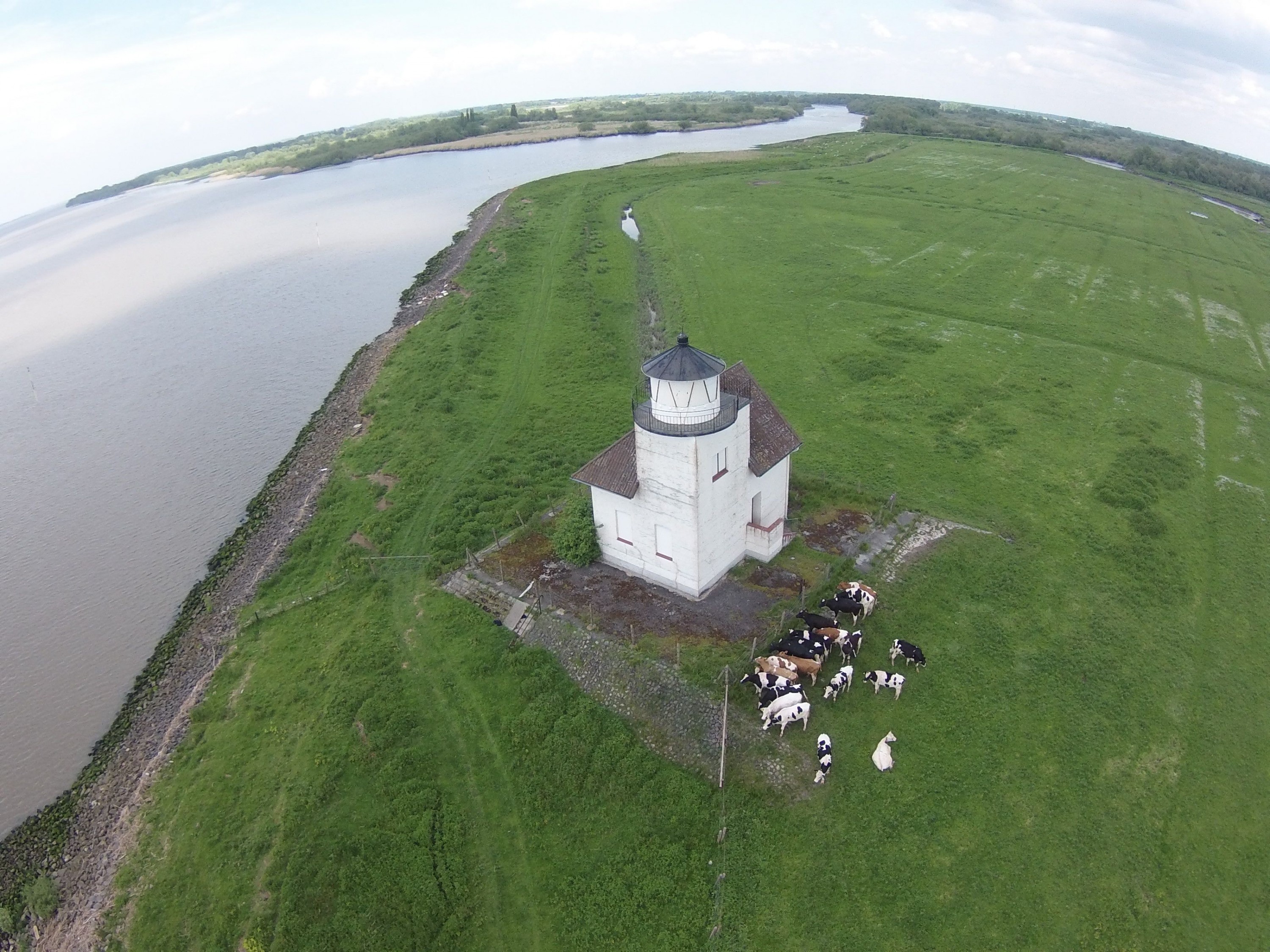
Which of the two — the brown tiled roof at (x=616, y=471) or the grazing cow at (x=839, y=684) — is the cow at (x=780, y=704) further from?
the brown tiled roof at (x=616, y=471)

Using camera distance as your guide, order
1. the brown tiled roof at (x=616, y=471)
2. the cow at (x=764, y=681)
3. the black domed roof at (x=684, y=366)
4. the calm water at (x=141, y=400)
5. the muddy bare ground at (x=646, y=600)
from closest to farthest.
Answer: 1. the cow at (x=764, y=681)
2. the black domed roof at (x=684, y=366)
3. the muddy bare ground at (x=646, y=600)
4. the brown tiled roof at (x=616, y=471)
5. the calm water at (x=141, y=400)

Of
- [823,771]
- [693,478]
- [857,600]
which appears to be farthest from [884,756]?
[693,478]

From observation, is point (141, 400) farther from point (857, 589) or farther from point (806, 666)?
point (857, 589)

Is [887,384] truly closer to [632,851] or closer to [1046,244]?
[632,851]

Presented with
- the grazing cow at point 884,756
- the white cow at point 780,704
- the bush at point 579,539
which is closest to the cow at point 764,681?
the white cow at point 780,704

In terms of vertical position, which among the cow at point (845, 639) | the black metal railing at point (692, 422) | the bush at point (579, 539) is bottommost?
the cow at point (845, 639)

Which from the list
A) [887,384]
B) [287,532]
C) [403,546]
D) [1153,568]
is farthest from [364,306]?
[1153,568]

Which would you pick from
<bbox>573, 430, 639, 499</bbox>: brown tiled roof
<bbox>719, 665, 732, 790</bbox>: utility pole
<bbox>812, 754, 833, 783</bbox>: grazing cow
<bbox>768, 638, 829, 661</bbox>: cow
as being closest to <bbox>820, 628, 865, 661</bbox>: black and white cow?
<bbox>768, 638, 829, 661</bbox>: cow
